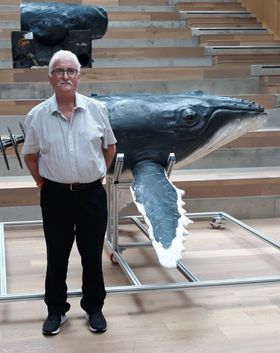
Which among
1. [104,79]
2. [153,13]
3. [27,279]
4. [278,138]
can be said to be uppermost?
[153,13]

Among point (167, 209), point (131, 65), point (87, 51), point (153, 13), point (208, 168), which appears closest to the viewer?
point (167, 209)

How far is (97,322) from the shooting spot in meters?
2.42

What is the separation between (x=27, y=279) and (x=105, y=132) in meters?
1.09

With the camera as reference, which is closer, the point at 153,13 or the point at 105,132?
the point at 105,132

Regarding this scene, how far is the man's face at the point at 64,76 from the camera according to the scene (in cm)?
223

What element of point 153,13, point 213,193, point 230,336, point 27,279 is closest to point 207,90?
point 213,193

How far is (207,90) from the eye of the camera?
5418 mm

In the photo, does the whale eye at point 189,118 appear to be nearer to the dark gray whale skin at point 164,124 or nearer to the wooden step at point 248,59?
the dark gray whale skin at point 164,124

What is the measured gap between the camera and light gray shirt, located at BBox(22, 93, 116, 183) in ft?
7.32

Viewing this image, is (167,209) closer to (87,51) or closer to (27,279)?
(27,279)

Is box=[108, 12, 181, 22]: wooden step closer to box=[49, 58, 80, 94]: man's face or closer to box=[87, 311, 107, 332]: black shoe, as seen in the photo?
box=[49, 58, 80, 94]: man's face

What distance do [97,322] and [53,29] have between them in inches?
129

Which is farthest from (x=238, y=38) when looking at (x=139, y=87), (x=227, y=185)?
(x=227, y=185)

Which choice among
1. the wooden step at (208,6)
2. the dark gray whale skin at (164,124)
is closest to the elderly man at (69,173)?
the dark gray whale skin at (164,124)
